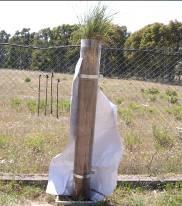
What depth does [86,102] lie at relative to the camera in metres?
3.73

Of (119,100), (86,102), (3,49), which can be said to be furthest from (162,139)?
(119,100)

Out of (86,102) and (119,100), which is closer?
(86,102)

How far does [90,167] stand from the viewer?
391 centimetres

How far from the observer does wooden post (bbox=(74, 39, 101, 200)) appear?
3.72 metres

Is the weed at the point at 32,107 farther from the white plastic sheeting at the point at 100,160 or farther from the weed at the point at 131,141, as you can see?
the white plastic sheeting at the point at 100,160

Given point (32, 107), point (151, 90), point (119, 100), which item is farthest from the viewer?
point (151, 90)

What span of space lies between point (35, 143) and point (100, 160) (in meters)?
2.18

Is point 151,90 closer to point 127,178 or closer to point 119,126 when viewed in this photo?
point 119,126

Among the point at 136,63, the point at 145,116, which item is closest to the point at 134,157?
the point at 136,63

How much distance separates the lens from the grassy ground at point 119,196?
396 cm

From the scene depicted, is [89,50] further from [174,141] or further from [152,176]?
[174,141]

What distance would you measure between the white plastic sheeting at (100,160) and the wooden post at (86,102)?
0.13 m

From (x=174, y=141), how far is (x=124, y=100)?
7578 mm

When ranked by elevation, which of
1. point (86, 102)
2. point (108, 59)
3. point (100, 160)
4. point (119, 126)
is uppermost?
point (108, 59)
